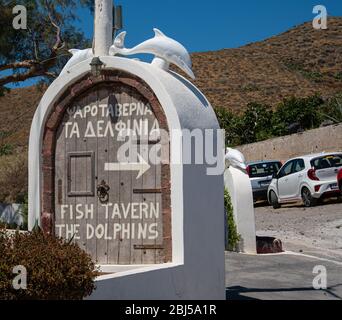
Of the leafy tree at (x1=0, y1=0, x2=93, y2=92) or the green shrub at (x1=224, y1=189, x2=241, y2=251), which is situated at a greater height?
the leafy tree at (x1=0, y1=0, x2=93, y2=92)

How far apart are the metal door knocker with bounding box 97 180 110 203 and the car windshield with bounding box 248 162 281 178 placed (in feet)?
54.6

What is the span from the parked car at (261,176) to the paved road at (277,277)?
11.5 m

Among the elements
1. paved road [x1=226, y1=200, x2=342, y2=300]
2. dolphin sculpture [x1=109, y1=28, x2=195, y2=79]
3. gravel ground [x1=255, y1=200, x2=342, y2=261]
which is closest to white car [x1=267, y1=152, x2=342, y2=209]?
gravel ground [x1=255, y1=200, x2=342, y2=261]

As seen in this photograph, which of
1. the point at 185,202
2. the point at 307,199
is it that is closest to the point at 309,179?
the point at 307,199

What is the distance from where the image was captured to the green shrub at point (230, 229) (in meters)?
12.7

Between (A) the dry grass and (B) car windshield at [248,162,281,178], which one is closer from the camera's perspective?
(A) the dry grass

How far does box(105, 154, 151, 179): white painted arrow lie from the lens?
25.2 feet

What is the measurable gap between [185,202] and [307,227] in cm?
940

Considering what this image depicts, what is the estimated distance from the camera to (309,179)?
19.4 metres

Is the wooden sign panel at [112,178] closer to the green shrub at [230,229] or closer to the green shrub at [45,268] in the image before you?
the green shrub at [45,268]

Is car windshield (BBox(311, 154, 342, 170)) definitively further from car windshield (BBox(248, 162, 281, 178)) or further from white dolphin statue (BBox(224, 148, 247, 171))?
white dolphin statue (BBox(224, 148, 247, 171))

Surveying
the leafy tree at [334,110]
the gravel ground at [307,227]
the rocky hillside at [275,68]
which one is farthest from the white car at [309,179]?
the rocky hillside at [275,68]

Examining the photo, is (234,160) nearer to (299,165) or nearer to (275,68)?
(299,165)

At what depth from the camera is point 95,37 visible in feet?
27.0
